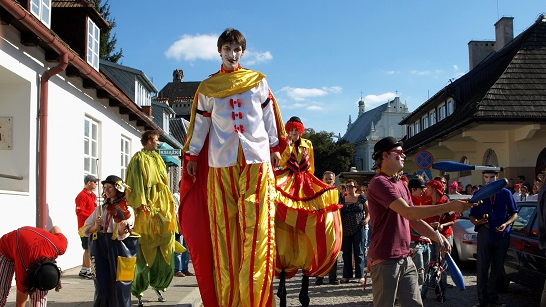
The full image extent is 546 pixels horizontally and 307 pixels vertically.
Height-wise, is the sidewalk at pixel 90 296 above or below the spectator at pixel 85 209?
below

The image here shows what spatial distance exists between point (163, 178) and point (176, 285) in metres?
2.85

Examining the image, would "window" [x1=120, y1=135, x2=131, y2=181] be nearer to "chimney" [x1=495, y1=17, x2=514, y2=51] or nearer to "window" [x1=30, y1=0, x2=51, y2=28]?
"window" [x1=30, y1=0, x2=51, y2=28]

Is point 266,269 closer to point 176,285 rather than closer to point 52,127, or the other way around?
point 176,285

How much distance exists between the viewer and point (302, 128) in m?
6.84

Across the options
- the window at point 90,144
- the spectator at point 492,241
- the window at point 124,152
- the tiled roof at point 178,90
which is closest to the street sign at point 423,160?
the window at point 124,152

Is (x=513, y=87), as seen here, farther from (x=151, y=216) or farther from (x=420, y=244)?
(x=151, y=216)

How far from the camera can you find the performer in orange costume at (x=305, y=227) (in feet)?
19.6

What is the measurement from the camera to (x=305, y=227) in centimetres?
599

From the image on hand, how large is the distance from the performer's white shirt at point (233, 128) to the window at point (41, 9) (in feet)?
23.4

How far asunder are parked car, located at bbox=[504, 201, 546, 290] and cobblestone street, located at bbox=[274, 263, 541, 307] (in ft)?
1.46

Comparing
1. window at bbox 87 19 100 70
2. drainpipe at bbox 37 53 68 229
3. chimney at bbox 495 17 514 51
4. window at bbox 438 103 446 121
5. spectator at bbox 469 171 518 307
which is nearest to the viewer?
spectator at bbox 469 171 518 307

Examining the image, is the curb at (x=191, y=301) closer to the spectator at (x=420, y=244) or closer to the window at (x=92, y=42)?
the spectator at (x=420, y=244)

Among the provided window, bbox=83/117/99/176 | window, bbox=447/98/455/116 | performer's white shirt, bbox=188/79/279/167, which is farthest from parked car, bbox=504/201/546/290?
window, bbox=447/98/455/116

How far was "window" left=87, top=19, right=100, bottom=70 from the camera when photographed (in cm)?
1514
